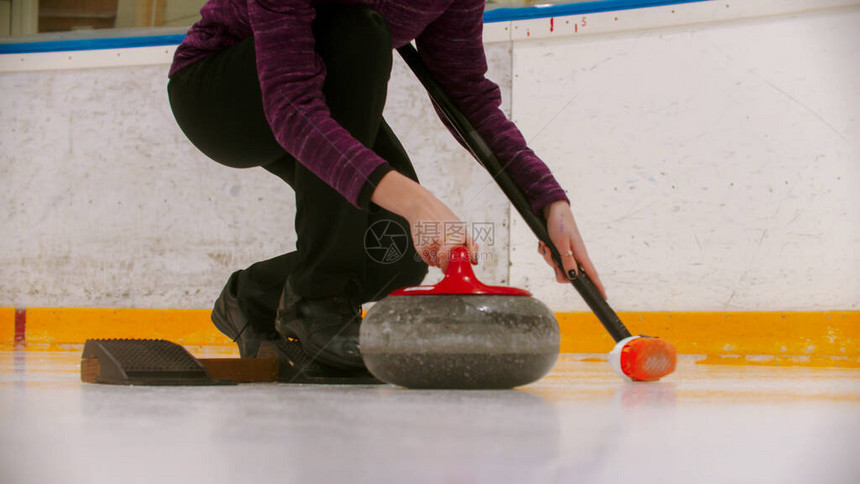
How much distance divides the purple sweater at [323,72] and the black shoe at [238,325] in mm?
390

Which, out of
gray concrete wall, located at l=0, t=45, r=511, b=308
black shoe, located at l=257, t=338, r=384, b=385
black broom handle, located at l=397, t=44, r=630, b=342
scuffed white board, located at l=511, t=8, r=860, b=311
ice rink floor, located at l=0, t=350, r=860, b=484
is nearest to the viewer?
ice rink floor, located at l=0, t=350, r=860, b=484

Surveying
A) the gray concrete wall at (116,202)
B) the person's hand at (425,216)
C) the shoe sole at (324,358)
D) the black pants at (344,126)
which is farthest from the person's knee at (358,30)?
the gray concrete wall at (116,202)

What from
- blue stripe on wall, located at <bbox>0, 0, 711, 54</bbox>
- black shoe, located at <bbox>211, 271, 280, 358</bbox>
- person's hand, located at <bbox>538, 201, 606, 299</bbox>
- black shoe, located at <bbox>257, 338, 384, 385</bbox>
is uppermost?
blue stripe on wall, located at <bbox>0, 0, 711, 54</bbox>

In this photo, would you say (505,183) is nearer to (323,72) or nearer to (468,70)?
(468,70)

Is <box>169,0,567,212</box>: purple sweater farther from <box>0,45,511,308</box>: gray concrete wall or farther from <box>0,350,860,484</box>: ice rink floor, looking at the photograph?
<box>0,45,511,308</box>: gray concrete wall

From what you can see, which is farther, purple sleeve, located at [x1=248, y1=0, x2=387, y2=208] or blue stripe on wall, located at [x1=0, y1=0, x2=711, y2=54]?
blue stripe on wall, located at [x1=0, y1=0, x2=711, y2=54]

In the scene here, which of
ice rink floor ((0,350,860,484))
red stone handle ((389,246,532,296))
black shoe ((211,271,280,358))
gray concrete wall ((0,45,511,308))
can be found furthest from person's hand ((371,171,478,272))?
gray concrete wall ((0,45,511,308))

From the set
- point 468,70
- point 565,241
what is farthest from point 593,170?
point 565,241

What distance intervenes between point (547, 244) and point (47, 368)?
0.99 m

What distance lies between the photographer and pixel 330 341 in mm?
1209

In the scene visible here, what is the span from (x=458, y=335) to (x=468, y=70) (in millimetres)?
549

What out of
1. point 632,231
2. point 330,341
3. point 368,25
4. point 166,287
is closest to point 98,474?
point 330,341

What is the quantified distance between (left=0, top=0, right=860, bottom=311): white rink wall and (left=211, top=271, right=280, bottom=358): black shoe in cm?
124

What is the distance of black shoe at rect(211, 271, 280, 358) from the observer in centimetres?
143
